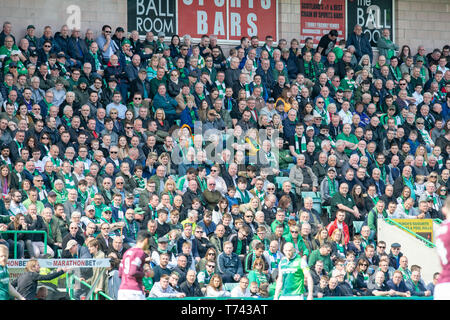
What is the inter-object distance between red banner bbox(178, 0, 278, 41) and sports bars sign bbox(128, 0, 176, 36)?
0.23 m

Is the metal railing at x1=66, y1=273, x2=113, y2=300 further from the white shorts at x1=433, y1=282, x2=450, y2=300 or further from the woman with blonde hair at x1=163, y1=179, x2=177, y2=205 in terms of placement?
the white shorts at x1=433, y1=282, x2=450, y2=300

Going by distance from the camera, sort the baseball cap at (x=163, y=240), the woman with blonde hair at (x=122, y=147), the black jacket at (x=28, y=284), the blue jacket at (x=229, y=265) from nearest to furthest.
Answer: the black jacket at (x=28, y=284), the baseball cap at (x=163, y=240), the blue jacket at (x=229, y=265), the woman with blonde hair at (x=122, y=147)

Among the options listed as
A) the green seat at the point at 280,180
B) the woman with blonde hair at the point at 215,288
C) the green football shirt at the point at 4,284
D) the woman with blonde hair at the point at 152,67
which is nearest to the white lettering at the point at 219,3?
the woman with blonde hair at the point at 152,67

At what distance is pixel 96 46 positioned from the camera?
1855 cm

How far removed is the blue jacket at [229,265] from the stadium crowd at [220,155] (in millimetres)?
24

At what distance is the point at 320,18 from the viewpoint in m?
23.3

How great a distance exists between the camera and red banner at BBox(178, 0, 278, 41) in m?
21.8

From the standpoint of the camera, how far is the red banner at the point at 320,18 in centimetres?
2314

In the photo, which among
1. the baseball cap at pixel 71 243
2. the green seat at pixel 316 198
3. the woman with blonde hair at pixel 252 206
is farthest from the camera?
the green seat at pixel 316 198

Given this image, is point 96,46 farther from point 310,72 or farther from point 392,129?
point 392,129

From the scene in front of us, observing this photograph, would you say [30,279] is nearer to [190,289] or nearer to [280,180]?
[190,289]

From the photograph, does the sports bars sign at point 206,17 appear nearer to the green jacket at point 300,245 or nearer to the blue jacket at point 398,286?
the green jacket at point 300,245

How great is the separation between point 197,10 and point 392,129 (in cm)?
593

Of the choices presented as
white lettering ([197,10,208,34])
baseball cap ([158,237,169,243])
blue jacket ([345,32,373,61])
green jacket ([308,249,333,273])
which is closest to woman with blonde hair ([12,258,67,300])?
baseball cap ([158,237,169,243])
